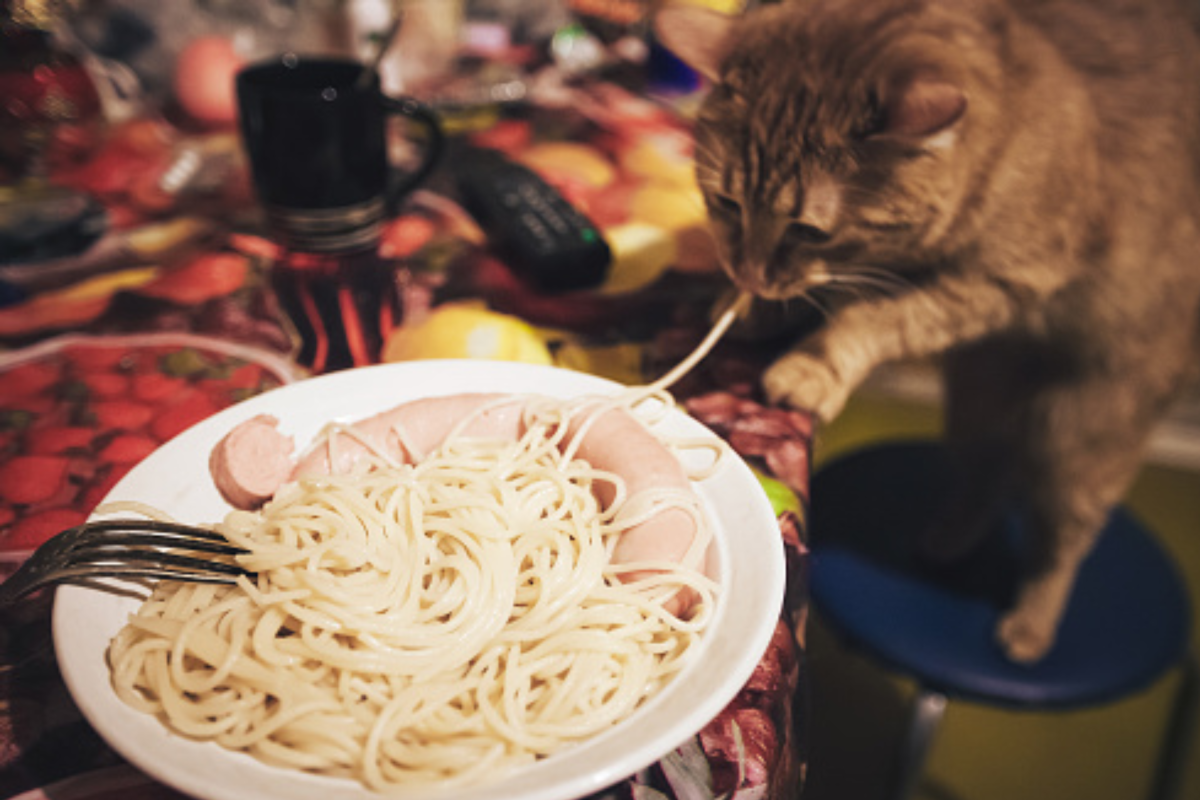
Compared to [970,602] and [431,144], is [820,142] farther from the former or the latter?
[970,602]

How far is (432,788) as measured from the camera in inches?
17.0

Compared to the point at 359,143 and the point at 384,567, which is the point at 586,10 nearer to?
the point at 359,143

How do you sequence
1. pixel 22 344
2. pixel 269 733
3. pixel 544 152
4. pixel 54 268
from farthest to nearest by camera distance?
1. pixel 544 152
2. pixel 54 268
3. pixel 22 344
4. pixel 269 733

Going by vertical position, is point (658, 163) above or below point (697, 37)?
below

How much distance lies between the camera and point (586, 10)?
5.83ft

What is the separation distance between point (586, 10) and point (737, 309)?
1.18m

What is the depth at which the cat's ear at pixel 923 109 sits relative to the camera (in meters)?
0.70

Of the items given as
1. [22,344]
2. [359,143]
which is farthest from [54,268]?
[359,143]

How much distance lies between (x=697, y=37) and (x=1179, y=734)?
1.29 meters

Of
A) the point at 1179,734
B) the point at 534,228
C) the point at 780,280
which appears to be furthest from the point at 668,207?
the point at 1179,734

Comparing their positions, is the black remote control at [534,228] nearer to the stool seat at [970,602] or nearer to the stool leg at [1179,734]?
the stool seat at [970,602]

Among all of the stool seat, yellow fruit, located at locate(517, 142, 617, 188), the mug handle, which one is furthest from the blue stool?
the mug handle

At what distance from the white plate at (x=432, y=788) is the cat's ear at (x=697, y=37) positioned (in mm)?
408

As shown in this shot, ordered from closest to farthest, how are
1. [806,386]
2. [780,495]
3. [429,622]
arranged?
[429,622], [780,495], [806,386]
